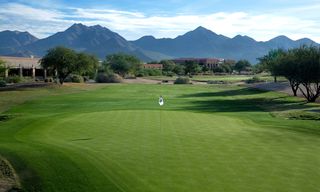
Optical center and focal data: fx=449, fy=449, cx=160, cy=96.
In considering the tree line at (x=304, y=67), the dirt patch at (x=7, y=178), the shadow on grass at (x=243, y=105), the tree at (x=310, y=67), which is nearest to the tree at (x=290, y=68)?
the tree line at (x=304, y=67)

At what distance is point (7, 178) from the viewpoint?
40.1 ft

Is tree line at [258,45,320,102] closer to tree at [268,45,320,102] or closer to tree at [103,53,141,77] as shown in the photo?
tree at [268,45,320,102]

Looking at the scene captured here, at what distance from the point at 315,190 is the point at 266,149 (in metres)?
4.82

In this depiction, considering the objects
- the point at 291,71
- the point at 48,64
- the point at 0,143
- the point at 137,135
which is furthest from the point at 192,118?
the point at 48,64

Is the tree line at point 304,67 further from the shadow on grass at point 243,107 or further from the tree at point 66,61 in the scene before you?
the tree at point 66,61

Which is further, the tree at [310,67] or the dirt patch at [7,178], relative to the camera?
the tree at [310,67]

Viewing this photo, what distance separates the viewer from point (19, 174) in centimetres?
1252

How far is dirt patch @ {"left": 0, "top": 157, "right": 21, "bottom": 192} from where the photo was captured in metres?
11.5

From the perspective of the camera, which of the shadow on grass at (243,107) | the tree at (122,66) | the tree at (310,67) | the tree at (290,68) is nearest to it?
the shadow on grass at (243,107)

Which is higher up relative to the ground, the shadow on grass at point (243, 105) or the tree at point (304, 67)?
the tree at point (304, 67)

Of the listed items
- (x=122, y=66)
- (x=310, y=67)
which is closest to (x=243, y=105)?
(x=310, y=67)

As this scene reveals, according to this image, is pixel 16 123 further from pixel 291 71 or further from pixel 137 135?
pixel 291 71

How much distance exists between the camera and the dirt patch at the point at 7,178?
11.5 metres

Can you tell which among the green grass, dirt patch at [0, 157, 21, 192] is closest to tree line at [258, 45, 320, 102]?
the green grass
